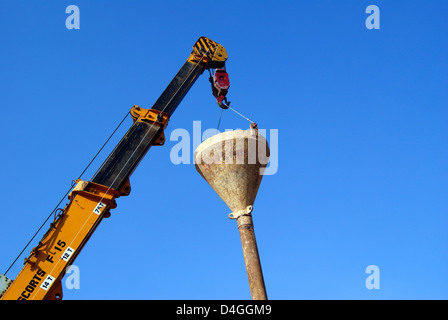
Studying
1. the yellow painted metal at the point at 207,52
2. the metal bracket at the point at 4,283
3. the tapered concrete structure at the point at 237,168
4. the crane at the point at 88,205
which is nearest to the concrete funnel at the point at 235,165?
the tapered concrete structure at the point at 237,168

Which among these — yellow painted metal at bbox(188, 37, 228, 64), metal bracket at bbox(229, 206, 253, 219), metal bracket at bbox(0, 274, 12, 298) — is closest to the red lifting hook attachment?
yellow painted metal at bbox(188, 37, 228, 64)

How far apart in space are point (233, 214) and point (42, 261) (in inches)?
181

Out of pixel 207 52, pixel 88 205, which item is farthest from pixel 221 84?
pixel 88 205

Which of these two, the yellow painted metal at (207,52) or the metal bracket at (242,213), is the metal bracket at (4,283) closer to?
the metal bracket at (242,213)

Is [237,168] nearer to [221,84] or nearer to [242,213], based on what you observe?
[242,213]

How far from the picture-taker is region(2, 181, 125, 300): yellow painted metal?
34.2ft

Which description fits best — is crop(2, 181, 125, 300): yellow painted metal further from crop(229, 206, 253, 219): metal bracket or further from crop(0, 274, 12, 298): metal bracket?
crop(229, 206, 253, 219): metal bracket

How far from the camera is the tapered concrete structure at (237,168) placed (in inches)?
513

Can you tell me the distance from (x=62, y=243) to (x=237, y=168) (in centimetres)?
455

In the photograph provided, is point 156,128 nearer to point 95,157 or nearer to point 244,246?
point 95,157

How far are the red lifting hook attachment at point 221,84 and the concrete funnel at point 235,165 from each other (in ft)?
5.47

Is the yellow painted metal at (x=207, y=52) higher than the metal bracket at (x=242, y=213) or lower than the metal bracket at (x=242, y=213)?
higher
